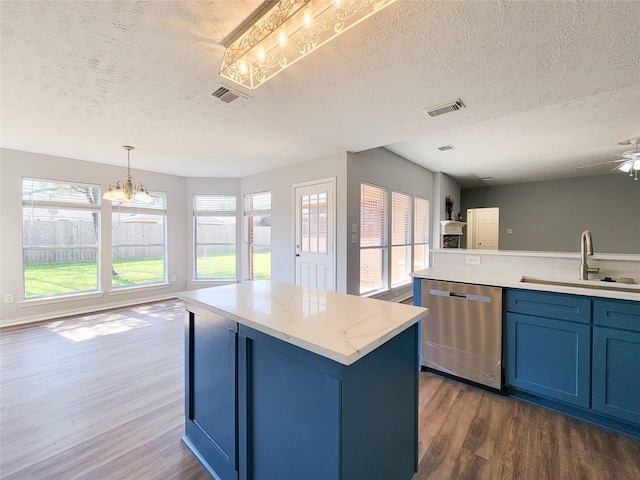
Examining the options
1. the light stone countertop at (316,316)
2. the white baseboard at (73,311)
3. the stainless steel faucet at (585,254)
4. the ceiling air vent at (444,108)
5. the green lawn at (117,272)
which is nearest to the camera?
the light stone countertop at (316,316)

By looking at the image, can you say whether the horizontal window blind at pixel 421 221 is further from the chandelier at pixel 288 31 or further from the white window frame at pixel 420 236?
the chandelier at pixel 288 31

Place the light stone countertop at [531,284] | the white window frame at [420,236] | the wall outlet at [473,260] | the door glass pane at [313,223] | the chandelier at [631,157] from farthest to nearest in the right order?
the white window frame at [420,236] < the door glass pane at [313,223] < the chandelier at [631,157] < the wall outlet at [473,260] < the light stone countertop at [531,284]

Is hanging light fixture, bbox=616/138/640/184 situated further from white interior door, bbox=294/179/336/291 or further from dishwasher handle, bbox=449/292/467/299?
white interior door, bbox=294/179/336/291

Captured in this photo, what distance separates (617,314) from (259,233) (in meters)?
5.18

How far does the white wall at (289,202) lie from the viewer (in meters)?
4.06

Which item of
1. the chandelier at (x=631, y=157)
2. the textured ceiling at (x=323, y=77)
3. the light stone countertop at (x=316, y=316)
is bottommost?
the light stone countertop at (x=316, y=316)

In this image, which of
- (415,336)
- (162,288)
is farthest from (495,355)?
(162,288)

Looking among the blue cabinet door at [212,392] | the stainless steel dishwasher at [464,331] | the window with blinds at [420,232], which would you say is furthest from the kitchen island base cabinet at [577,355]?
the window with blinds at [420,232]

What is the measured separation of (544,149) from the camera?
4.65 meters

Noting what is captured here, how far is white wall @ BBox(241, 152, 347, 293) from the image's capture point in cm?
406

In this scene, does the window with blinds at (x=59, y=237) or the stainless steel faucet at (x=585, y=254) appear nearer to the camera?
the stainless steel faucet at (x=585, y=254)

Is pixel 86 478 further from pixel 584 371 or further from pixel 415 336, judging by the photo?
pixel 584 371

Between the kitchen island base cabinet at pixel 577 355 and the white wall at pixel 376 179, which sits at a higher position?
the white wall at pixel 376 179

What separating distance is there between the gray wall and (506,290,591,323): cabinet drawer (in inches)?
282
